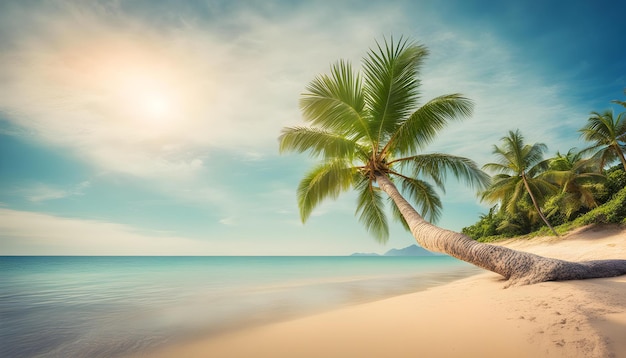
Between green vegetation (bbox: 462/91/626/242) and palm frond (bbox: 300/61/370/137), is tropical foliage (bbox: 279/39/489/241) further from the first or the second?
green vegetation (bbox: 462/91/626/242)

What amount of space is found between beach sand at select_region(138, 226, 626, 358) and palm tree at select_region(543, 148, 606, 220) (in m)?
19.2

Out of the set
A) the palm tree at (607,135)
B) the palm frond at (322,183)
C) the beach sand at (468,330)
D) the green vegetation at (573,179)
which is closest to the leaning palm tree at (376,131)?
the palm frond at (322,183)

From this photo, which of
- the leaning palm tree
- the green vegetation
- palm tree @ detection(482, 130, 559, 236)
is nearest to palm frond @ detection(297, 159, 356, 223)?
the leaning palm tree

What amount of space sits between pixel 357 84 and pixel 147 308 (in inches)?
304

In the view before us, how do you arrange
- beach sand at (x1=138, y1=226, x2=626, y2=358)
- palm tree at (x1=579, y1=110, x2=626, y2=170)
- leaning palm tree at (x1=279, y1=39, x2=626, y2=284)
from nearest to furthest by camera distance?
beach sand at (x1=138, y1=226, x2=626, y2=358), leaning palm tree at (x1=279, y1=39, x2=626, y2=284), palm tree at (x1=579, y1=110, x2=626, y2=170)

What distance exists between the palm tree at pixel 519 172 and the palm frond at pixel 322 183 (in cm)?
1727

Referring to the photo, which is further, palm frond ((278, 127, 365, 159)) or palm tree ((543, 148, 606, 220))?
palm tree ((543, 148, 606, 220))

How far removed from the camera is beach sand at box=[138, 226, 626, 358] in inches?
95.7

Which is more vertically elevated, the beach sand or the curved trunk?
the curved trunk

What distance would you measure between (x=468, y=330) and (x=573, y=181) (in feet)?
79.7

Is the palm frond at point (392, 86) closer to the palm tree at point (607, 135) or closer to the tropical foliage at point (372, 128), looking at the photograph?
the tropical foliage at point (372, 128)

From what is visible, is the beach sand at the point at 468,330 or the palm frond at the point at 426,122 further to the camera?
the palm frond at the point at 426,122

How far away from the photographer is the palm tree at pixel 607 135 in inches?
641

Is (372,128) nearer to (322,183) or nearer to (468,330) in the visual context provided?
(322,183)
